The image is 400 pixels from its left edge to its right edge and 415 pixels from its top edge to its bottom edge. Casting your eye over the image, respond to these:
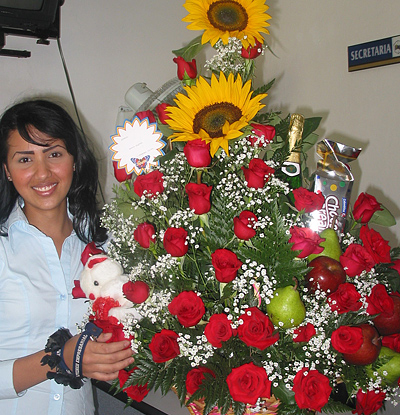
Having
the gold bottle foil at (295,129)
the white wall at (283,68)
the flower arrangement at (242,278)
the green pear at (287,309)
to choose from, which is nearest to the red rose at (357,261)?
the flower arrangement at (242,278)

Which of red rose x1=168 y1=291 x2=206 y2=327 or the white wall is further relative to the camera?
the white wall

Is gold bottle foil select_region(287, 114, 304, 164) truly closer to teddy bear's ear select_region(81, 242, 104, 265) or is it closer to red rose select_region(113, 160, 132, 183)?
red rose select_region(113, 160, 132, 183)

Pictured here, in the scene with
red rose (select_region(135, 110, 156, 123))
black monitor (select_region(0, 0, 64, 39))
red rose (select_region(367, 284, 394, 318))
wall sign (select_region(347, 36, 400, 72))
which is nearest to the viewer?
red rose (select_region(367, 284, 394, 318))

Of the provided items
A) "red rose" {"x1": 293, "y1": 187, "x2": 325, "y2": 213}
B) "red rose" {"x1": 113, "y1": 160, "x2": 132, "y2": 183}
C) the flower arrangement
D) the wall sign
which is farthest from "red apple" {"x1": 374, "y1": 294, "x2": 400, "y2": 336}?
the wall sign

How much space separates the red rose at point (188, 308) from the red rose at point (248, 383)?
0.09 m

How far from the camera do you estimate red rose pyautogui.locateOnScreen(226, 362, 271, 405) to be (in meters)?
0.59

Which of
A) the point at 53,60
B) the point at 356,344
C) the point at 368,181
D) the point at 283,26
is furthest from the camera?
the point at 283,26

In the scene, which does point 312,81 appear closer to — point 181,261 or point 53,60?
point 53,60

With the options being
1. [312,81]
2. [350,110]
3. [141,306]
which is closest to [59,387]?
[141,306]

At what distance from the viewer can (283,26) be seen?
2.30m

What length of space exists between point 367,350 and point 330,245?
0.18m

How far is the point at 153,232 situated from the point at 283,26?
195 centimetres

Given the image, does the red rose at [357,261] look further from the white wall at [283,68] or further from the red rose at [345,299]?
the white wall at [283,68]

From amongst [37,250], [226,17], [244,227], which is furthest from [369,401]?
[37,250]
